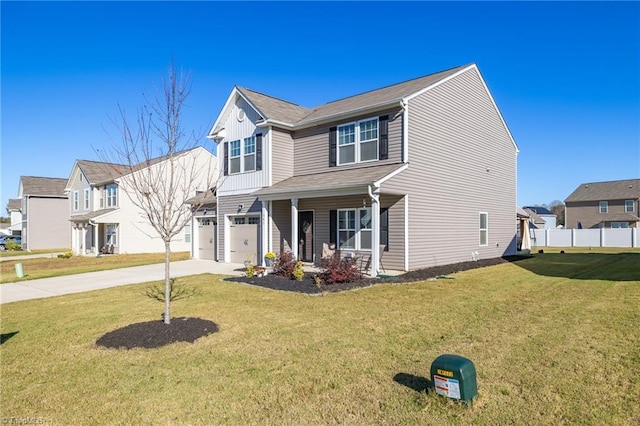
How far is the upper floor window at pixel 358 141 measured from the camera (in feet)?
47.5

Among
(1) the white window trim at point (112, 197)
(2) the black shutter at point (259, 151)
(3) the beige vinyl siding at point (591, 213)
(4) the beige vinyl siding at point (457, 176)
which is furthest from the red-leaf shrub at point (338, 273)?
(3) the beige vinyl siding at point (591, 213)

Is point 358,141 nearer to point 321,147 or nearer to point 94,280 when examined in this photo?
point 321,147

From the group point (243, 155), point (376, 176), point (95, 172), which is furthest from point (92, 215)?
point (376, 176)

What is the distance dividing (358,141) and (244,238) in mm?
7066

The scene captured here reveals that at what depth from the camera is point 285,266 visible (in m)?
12.6

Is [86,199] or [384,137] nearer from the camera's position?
[384,137]

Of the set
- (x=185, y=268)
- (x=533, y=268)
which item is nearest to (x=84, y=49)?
(x=185, y=268)

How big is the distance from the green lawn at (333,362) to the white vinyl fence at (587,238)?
27.6 metres

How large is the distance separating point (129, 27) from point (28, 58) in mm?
3868

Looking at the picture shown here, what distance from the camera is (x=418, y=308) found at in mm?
8039

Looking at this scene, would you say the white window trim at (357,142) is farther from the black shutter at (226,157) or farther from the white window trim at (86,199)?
the white window trim at (86,199)

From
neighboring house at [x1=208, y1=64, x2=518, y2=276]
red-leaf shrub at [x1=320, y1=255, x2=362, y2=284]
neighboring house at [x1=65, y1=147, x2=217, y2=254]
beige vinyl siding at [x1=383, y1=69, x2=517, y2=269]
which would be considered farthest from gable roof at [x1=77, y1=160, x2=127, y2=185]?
beige vinyl siding at [x1=383, y1=69, x2=517, y2=269]

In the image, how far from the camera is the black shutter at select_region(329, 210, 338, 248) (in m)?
15.4

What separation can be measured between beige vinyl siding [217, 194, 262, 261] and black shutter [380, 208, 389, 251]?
18.7ft
